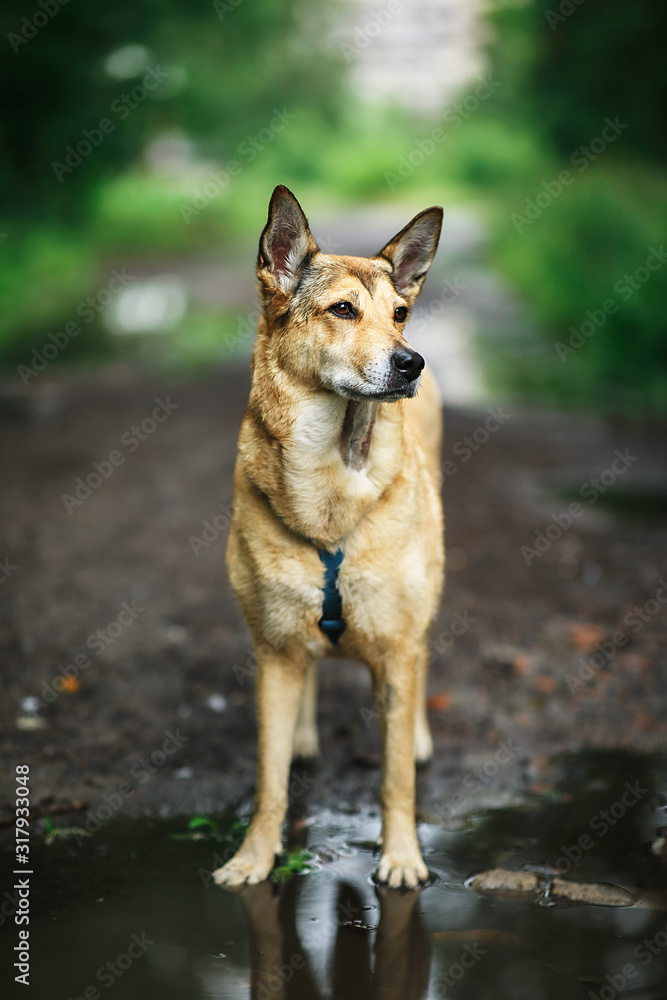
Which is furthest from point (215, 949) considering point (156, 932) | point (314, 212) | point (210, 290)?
point (314, 212)

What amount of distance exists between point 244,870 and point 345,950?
0.56 metres

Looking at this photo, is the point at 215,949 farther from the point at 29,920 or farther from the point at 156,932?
the point at 29,920

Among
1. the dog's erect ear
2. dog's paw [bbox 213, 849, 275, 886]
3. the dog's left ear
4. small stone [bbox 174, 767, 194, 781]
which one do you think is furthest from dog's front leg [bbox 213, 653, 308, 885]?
the dog's left ear

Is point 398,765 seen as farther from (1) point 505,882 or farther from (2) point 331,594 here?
(2) point 331,594

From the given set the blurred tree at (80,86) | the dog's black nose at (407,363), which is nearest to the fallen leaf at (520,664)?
the dog's black nose at (407,363)

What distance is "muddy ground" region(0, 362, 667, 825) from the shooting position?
4008mm

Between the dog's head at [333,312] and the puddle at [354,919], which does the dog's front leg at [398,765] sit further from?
the dog's head at [333,312]

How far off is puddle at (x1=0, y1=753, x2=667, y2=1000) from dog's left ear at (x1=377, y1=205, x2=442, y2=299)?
83.6 inches

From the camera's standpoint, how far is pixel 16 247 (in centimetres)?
1556

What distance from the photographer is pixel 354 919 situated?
302 centimetres

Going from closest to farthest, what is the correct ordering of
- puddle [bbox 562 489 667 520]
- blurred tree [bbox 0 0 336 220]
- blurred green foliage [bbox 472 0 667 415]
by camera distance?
puddle [bbox 562 489 667 520] < blurred green foliage [bbox 472 0 667 415] < blurred tree [bbox 0 0 336 220]

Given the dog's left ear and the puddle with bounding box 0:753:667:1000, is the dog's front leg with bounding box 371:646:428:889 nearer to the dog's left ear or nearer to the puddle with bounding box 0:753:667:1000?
the puddle with bounding box 0:753:667:1000

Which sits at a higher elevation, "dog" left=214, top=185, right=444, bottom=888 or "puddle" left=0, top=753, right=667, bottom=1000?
"dog" left=214, top=185, right=444, bottom=888

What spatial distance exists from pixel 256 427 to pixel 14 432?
703 cm
